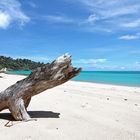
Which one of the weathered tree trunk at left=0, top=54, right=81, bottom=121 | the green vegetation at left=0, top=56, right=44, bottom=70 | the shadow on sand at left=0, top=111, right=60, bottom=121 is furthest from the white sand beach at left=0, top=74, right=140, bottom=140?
the green vegetation at left=0, top=56, right=44, bottom=70

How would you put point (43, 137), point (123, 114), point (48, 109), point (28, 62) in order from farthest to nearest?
point (28, 62) → point (48, 109) → point (123, 114) → point (43, 137)

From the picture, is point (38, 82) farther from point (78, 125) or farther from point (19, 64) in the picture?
point (19, 64)

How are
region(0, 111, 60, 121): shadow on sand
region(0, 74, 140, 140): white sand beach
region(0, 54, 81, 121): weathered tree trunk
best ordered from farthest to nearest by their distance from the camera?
1. region(0, 111, 60, 121): shadow on sand
2. region(0, 54, 81, 121): weathered tree trunk
3. region(0, 74, 140, 140): white sand beach

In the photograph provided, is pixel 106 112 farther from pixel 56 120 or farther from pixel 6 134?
pixel 6 134

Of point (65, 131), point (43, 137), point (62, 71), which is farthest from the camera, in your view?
point (62, 71)

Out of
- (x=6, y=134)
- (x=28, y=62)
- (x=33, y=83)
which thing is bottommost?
(x=6, y=134)

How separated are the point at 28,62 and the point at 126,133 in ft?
509

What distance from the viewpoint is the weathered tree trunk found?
6.42 metres

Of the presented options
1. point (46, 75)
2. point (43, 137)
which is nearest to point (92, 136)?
point (43, 137)

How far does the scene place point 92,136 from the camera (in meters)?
5.32

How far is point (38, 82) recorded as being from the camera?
6.49 metres

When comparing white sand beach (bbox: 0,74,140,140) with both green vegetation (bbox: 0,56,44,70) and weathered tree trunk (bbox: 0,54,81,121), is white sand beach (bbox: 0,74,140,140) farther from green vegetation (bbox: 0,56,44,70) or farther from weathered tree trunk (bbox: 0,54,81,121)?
green vegetation (bbox: 0,56,44,70)

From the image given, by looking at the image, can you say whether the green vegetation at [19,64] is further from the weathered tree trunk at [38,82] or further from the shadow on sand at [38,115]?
the weathered tree trunk at [38,82]

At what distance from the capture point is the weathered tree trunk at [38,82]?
6.42 m
